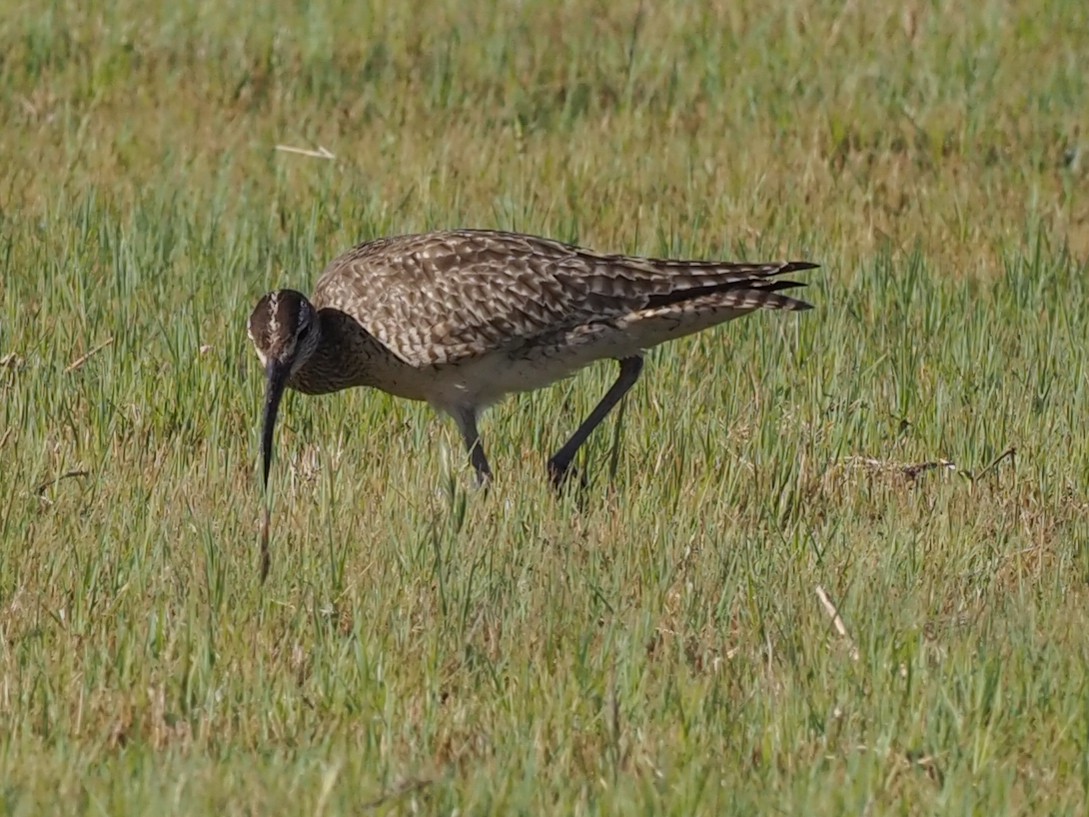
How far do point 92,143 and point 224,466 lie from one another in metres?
4.78

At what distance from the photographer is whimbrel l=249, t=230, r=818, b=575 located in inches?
305

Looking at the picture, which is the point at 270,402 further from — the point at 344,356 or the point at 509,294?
the point at 509,294

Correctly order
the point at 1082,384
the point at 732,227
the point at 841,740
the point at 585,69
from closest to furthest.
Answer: the point at 841,740, the point at 1082,384, the point at 732,227, the point at 585,69

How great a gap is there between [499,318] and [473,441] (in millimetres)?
461

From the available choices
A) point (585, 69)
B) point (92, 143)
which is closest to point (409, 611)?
point (92, 143)

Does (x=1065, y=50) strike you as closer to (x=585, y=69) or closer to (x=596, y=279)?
(x=585, y=69)

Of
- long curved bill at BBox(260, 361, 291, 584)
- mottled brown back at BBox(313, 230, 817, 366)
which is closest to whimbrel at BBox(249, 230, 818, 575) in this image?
mottled brown back at BBox(313, 230, 817, 366)

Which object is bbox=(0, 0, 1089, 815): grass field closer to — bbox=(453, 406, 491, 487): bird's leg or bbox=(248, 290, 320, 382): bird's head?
bbox=(453, 406, 491, 487): bird's leg

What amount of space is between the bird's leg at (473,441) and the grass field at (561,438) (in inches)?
6.2

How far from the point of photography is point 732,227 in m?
10.9

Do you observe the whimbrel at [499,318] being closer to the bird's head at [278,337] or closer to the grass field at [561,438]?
the bird's head at [278,337]

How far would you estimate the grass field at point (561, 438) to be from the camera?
5145 millimetres

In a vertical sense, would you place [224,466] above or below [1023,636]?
below

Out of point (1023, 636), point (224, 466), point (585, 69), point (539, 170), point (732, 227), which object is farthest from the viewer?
point (585, 69)
